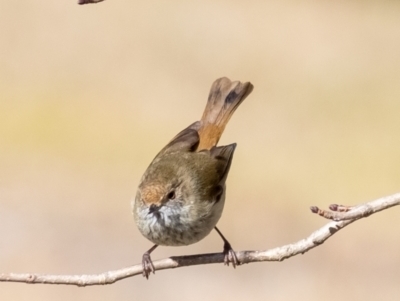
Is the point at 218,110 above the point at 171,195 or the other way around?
above

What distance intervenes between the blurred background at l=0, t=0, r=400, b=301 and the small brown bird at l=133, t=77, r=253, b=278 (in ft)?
8.83

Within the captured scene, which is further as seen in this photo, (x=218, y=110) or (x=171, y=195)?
Result: (x=218, y=110)

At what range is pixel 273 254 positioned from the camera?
2869 mm

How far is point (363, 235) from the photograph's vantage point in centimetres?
720

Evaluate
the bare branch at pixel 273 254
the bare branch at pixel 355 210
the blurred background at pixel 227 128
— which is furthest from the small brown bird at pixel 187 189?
the blurred background at pixel 227 128

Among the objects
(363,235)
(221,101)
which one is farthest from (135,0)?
(221,101)

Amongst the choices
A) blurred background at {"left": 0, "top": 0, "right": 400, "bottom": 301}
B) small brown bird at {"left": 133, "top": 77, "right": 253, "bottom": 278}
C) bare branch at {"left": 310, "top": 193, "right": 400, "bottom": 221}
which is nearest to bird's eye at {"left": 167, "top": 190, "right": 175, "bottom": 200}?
small brown bird at {"left": 133, "top": 77, "right": 253, "bottom": 278}

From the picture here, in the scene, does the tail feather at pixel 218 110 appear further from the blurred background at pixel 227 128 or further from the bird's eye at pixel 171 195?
the blurred background at pixel 227 128

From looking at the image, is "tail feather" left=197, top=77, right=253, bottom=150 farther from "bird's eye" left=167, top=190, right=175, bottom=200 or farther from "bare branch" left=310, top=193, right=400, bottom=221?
"bare branch" left=310, top=193, right=400, bottom=221

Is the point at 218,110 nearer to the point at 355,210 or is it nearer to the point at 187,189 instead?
the point at 187,189

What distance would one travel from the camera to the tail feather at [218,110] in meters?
4.14

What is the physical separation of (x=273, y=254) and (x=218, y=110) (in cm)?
150

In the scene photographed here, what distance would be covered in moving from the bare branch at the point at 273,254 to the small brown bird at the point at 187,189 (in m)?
0.16

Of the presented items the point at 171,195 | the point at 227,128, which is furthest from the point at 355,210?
the point at 227,128
